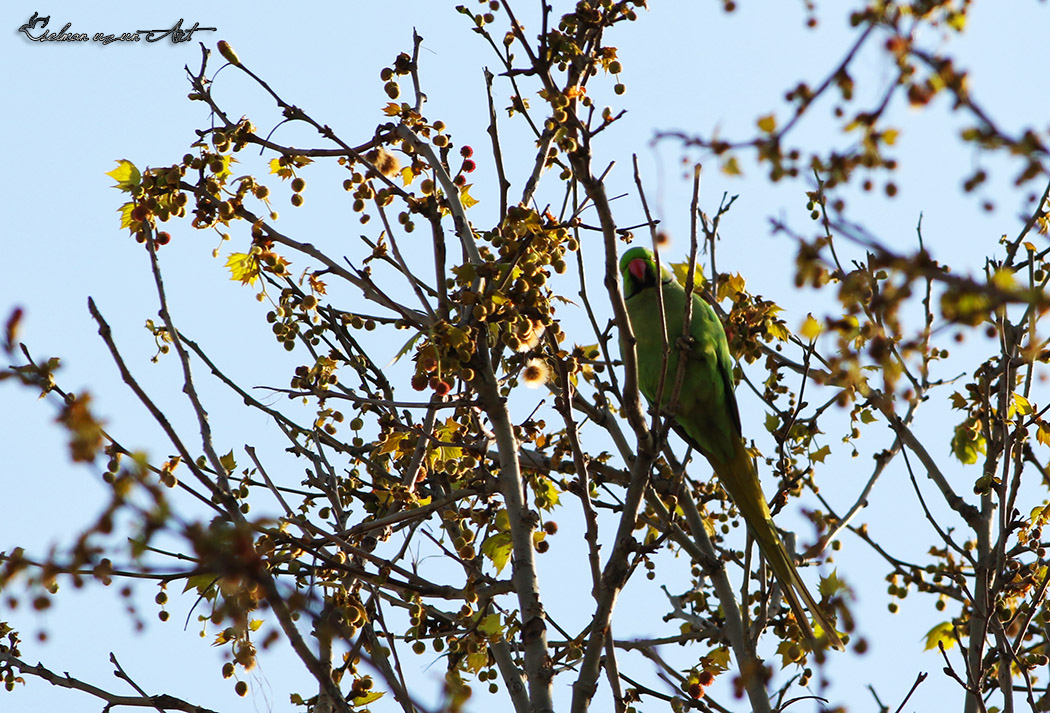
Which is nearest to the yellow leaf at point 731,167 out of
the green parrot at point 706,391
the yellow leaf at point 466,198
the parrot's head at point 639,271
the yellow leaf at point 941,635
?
the yellow leaf at point 466,198

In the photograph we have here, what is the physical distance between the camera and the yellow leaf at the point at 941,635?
4559mm

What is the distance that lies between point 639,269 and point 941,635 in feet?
8.46

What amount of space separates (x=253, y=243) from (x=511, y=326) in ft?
3.24

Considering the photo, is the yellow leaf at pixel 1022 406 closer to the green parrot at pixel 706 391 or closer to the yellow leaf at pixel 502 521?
the green parrot at pixel 706 391

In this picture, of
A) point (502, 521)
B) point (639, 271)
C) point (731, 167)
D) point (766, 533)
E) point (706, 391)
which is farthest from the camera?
point (639, 271)

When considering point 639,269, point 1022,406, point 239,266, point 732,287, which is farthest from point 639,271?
point 239,266

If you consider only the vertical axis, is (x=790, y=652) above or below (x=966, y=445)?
below

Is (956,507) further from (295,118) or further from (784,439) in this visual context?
(295,118)

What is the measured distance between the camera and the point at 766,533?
4438 millimetres

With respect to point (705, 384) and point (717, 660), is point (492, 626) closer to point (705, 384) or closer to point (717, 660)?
point (717, 660)

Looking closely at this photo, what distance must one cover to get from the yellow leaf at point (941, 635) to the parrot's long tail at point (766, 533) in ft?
2.40

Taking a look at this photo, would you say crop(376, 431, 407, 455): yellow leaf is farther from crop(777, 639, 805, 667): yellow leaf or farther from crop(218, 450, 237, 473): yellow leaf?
crop(777, 639, 805, 667): yellow leaf

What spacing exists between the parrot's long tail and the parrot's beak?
129cm

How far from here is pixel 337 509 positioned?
3.52 metres
